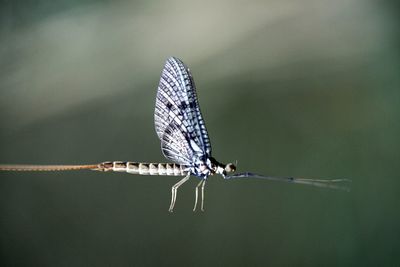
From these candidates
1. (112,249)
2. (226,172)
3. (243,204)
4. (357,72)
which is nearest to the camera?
(226,172)

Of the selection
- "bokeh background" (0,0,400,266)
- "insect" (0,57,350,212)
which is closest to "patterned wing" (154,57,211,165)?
"insect" (0,57,350,212)

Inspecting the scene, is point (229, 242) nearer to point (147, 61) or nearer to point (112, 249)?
point (112, 249)

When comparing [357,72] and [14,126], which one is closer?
[14,126]

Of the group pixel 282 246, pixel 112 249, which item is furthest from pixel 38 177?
pixel 282 246

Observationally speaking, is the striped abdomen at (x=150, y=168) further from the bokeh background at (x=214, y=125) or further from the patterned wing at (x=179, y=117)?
the bokeh background at (x=214, y=125)

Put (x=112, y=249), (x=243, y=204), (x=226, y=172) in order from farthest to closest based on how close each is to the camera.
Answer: (x=243, y=204) → (x=112, y=249) → (x=226, y=172)

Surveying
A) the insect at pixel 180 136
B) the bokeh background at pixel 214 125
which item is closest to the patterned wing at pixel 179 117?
the insect at pixel 180 136

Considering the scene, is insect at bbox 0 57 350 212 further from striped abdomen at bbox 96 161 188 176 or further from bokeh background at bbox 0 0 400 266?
bokeh background at bbox 0 0 400 266
